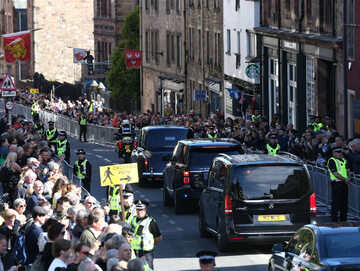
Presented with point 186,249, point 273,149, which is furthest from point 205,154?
point 273,149

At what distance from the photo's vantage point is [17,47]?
144ft

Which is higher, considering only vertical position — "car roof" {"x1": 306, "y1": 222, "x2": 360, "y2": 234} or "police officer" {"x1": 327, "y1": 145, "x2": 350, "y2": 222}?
"car roof" {"x1": 306, "y1": 222, "x2": 360, "y2": 234}

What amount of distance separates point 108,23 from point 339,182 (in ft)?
214

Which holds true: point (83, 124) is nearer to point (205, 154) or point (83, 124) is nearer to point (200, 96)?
point (200, 96)

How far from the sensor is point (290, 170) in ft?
59.3

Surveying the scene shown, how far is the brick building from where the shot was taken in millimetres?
82938

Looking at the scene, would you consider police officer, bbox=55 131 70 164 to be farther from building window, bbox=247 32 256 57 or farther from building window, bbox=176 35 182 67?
building window, bbox=176 35 182 67

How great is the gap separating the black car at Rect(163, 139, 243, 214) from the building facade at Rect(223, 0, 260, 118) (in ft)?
70.8

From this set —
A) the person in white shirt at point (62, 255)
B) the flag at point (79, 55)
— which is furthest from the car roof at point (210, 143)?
the flag at point (79, 55)

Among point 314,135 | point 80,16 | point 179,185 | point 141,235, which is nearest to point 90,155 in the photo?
point 314,135

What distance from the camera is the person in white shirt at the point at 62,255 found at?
1130 centimetres

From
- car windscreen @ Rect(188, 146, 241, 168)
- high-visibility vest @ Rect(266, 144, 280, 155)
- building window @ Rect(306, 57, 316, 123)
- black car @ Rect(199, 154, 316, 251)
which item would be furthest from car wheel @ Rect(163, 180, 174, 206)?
building window @ Rect(306, 57, 316, 123)

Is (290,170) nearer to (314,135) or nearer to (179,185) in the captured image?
(179,185)

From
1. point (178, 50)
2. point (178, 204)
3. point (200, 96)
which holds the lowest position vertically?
point (200, 96)
